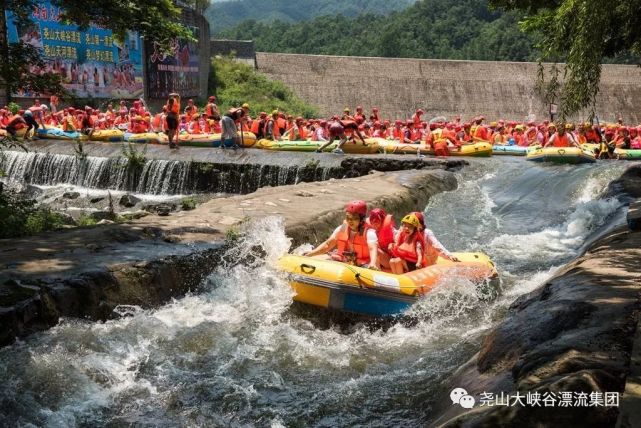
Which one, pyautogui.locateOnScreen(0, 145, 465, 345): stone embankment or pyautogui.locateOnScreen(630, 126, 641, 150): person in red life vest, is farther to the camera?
pyautogui.locateOnScreen(630, 126, 641, 150): person in red life vest

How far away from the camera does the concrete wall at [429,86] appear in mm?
44125

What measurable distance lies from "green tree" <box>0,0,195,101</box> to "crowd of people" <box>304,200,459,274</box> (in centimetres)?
298

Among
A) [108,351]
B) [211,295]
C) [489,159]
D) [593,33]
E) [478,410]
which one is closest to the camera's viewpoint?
[478,410]

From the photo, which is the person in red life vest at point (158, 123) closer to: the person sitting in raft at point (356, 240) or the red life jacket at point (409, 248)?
the person sitting in raft at point (356, 240)

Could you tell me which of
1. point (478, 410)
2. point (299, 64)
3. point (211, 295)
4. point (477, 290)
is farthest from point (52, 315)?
point (299, 64)

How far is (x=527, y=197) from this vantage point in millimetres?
15008

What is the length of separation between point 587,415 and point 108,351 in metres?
3.68

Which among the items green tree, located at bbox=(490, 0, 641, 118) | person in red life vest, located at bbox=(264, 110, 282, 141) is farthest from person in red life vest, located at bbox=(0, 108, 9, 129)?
green tree, located at bbox=(490, 0, 641, 118)

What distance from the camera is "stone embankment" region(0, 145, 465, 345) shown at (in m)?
5.93

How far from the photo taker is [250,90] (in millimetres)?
39906

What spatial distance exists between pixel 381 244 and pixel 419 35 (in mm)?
76590

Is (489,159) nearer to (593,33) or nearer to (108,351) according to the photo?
(593,33)

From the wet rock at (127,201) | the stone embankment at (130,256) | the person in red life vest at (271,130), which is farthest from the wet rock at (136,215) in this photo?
the person in red life vest at (271,130)

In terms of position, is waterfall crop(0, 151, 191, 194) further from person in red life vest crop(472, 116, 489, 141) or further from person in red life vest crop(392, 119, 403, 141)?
person in red life vest crop(472, 116, 489, 141)
